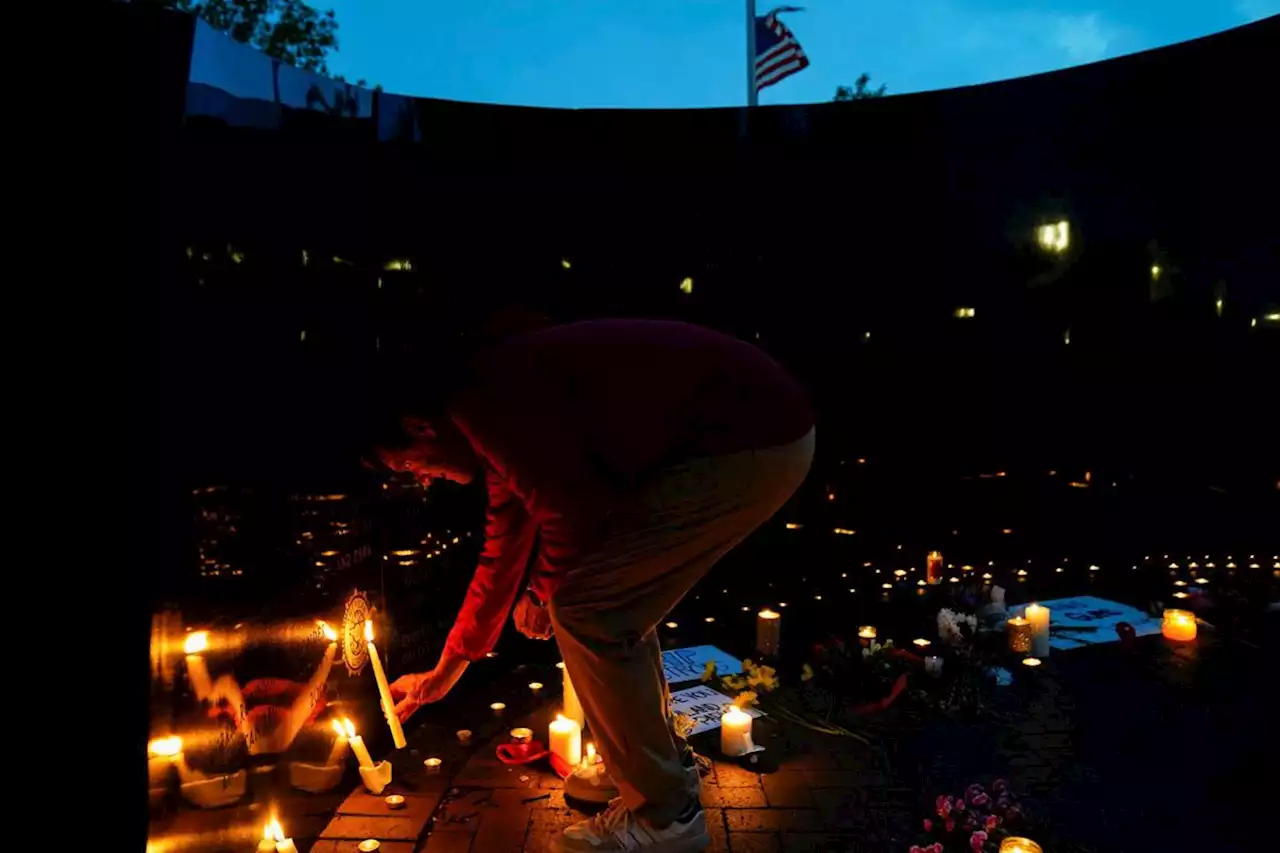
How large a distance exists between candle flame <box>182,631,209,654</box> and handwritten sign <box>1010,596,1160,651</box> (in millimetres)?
3674

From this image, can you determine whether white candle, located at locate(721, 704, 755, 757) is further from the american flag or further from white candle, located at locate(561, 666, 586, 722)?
the american flag

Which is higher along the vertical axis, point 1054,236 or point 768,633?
point 1054,236

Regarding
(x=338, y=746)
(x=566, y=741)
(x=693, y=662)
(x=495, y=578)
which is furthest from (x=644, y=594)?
(x=693, y=662)

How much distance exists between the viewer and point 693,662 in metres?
3.93

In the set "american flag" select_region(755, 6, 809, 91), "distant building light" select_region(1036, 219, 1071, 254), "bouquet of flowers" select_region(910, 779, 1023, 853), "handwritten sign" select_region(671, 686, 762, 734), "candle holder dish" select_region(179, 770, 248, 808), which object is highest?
"american flag" select_region(755, 6, 809, 91)

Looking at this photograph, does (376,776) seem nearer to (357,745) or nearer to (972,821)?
(357,745)

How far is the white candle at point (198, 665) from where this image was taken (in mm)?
1716

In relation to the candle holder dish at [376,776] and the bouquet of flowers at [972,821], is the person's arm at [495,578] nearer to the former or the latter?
the candle holder dish at [376,776]

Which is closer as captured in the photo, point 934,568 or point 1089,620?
point 1089,620

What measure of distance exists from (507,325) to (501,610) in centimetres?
83

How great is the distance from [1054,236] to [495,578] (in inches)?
158

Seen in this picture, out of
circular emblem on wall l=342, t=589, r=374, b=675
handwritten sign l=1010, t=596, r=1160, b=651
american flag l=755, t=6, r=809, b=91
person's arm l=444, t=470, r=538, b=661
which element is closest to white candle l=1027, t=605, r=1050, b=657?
handwritten sign l=1010, t=596, r=1160, b=651

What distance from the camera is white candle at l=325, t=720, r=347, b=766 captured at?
2531mm

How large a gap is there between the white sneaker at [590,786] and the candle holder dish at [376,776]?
566 mm
